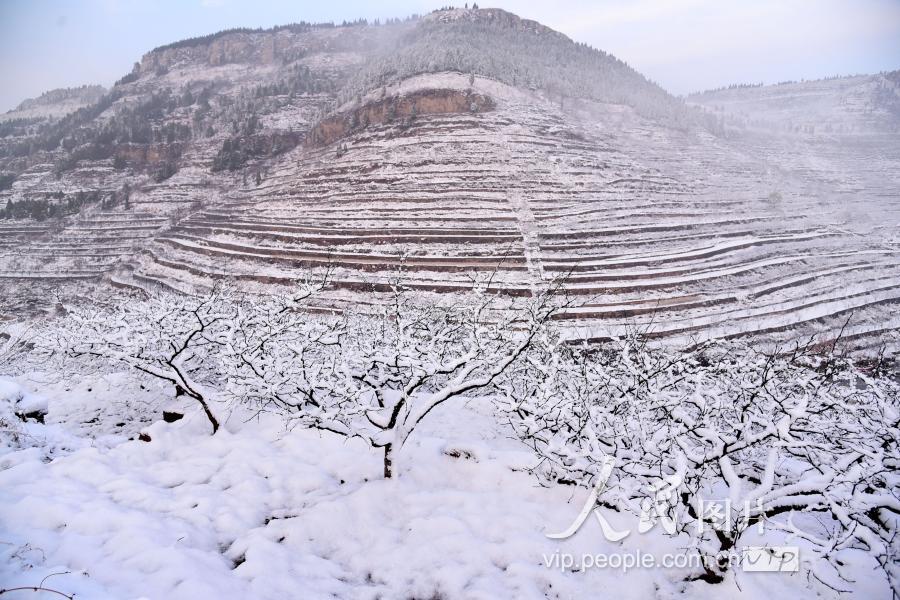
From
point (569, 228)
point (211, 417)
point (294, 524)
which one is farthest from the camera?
point (569, 228)

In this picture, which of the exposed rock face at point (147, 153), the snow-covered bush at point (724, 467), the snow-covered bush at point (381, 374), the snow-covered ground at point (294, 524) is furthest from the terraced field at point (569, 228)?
the exposed rock face at point (147, 153)

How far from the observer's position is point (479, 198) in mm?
55562

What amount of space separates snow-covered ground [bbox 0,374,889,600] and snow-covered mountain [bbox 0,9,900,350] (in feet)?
21.9

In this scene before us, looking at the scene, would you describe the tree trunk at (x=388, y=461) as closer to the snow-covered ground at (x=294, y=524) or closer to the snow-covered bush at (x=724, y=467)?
the snow-covered ground at (x=294, y=524)

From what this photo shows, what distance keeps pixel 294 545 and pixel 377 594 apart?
2.03 m

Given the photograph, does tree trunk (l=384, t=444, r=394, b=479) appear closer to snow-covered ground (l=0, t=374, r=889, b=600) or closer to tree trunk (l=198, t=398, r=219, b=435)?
snow-covered ground (l=0, t=374, r=889, b=600)

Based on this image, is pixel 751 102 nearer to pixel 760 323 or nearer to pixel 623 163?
pixel 623 163

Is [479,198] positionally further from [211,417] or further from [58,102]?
[58,102]

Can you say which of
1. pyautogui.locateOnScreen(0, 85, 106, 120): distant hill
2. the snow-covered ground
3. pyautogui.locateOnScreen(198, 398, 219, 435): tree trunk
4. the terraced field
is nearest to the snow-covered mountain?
the terraced field

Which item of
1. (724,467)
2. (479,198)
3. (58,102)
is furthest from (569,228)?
Answer: (58,102)

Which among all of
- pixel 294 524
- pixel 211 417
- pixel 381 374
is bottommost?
pixel 294 524

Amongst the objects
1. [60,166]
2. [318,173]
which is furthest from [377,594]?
[60,166]

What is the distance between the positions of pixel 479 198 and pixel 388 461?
160 feet

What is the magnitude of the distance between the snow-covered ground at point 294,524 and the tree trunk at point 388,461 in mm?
298
